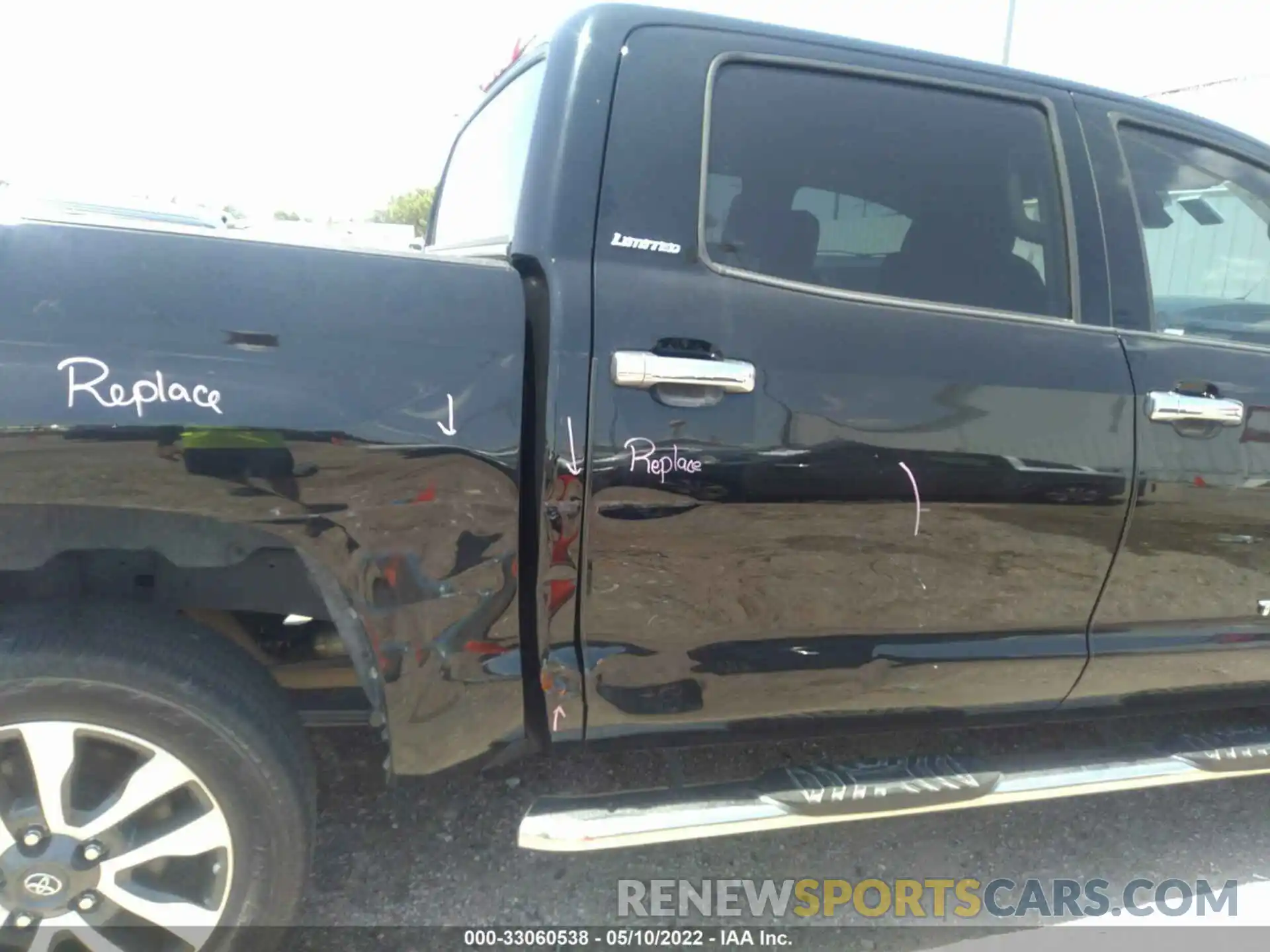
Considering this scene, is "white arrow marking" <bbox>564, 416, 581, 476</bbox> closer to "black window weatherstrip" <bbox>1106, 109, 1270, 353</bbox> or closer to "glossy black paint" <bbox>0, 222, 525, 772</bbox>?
"glossy black paint" <bbox>0, 222, 525, 772</bbox>

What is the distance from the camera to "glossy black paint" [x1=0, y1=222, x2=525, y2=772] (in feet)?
4.61

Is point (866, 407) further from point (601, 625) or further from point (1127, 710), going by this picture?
A: point (1127, 710)

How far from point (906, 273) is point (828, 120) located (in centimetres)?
38

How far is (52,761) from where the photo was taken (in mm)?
1558

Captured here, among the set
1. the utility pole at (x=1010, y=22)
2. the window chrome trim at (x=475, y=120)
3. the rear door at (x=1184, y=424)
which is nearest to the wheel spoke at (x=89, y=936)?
the window chrome trim at (x=475, y=120)

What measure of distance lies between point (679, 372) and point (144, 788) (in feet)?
4.10

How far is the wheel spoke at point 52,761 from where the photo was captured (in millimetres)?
1537

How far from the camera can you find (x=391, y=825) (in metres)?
2.49

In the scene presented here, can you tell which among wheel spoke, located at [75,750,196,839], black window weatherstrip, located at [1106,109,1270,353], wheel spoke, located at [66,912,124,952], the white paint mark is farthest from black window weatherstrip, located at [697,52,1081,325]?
Answer: wheel spoke, located at [66,912,124,952]

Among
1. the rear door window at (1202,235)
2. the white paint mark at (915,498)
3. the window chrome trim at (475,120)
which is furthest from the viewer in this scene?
the rear door window at (1202,235)

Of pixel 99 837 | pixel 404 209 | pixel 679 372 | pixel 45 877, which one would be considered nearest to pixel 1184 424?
pixel 679 372

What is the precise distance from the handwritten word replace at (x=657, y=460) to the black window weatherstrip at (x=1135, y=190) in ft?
3.89

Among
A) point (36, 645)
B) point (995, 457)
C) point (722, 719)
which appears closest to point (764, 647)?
point (722, 719)

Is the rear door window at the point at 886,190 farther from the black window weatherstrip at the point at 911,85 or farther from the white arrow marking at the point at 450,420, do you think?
the white arrow marking at the point at 450,420
